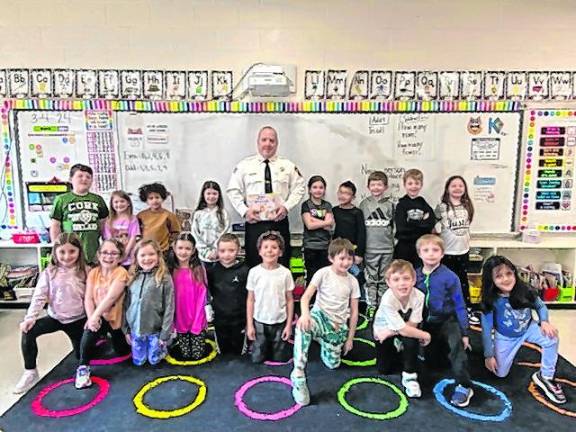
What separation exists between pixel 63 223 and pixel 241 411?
182 cm

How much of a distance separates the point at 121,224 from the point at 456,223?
233 centimetres

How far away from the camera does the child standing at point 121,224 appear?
134 inches

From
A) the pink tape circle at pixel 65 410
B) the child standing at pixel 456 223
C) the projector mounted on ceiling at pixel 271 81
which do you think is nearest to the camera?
the pink tape circle at pixel 65 410

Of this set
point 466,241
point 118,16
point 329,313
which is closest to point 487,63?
point 466,241

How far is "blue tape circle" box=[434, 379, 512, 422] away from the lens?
2.31m

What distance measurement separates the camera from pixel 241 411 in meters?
2.36

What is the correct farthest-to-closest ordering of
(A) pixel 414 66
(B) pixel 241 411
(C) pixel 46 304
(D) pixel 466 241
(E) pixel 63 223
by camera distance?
A: (A) pixel 414 66, (D) pixel 466 241, (E) pixel 63 223, (C) pixel 46 304, (B) pixel 241 411

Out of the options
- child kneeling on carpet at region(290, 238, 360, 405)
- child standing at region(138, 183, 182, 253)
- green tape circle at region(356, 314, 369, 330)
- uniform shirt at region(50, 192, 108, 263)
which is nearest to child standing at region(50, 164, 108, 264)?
uniform shirt at region(50, 192, 108, 263)

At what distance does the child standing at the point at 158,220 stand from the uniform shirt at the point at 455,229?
1.90 meters

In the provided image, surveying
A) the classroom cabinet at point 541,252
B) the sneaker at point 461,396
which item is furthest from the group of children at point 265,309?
the classroom cabinet at point 541,252

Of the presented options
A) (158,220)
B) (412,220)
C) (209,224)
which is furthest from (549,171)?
(158,220)

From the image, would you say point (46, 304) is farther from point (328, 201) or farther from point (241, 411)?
point (328, 201)

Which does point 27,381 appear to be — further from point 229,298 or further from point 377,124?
point 377,124

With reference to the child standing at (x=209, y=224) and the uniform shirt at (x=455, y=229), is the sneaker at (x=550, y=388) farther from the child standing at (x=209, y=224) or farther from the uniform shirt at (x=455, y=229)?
the child standing at (x=209, y=224)
